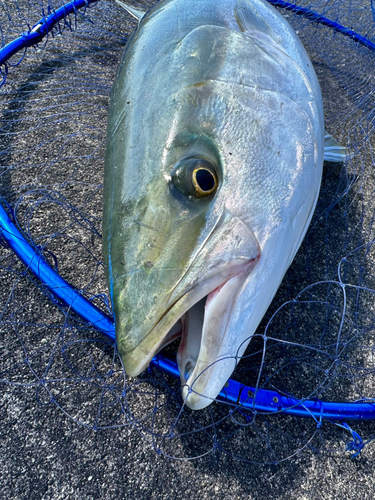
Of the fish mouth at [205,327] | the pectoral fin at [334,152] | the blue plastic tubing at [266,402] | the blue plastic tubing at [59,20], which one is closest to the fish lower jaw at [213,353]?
the fish mouth at [205,327]

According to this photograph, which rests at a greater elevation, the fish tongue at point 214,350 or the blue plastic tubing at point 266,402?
the fish tongue at point 214,350

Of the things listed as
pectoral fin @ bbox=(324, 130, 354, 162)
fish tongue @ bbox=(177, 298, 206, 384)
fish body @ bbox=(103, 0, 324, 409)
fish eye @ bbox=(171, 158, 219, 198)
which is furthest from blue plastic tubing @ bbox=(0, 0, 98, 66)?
fish tongue @ bbox=(177, 298, 206, 384)

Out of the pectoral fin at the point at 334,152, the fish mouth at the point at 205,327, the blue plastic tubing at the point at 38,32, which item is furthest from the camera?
the blue plastic tubing at the point at 38,32

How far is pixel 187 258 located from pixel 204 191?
0.20 meters

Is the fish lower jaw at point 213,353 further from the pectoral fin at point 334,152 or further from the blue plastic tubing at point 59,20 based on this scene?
the blue plastic tubing at point 59,20

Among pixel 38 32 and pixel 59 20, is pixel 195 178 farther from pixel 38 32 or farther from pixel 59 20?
pixel 59 20

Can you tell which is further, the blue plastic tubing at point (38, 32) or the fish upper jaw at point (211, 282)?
the blue plastic tubing at point (38, 32)

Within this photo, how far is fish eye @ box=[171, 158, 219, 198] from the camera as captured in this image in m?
1.14

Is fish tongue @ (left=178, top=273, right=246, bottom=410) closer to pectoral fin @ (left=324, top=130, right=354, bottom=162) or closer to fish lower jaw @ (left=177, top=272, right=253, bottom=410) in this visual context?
fish lower jaw @ (left=177, top=272, right=253, bottom=410)

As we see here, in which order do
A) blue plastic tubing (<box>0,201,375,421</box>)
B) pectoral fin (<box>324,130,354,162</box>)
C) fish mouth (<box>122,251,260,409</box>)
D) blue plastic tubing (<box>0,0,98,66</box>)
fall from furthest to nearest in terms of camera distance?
blue plastic tubing (<box>0,0,98,66</box>) < pectoral fin (<box>324,130,354,162</box>) < blue plastic tubing (<box>0,201,375,421</box>) < fish mouth (<box>122,251,260,409</box>)

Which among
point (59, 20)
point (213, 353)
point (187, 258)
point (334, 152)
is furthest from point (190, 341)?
point (59, 20)

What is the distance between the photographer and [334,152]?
2.09 meters

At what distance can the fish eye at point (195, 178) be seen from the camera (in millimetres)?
1138

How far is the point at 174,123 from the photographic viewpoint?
1245 millimetres
